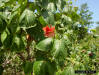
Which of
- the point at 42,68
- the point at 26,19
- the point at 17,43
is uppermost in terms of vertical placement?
the point at 26,19

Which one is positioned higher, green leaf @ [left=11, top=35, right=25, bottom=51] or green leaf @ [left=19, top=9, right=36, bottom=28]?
green leaf @ [left=19, top=9, right=36, bottom=28]

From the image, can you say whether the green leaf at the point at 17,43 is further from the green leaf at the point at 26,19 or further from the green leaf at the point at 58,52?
the green leaf at the point at 58,52

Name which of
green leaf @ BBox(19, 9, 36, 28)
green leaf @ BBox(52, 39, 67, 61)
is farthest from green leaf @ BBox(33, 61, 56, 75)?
green leaf @ BBox(19, 9, 36, 28)

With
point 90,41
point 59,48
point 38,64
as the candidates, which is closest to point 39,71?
point 38,64

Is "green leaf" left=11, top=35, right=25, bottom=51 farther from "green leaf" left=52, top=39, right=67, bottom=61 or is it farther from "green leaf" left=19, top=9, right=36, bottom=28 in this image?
"green leaf" left=52, top=39, right=67, bottom=61

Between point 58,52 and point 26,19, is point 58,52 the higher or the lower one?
the lower one

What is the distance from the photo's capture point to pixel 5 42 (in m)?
0.77

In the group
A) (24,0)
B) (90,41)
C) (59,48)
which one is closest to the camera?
(59,48)

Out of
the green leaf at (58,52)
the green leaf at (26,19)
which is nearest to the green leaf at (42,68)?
the green leaf at (58,52)

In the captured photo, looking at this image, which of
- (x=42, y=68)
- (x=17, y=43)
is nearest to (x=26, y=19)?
(x=17, y=43)

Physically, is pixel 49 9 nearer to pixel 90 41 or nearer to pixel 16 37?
pixel 16 37

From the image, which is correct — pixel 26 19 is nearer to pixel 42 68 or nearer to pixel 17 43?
pixel 17 43

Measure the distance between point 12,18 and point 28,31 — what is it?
13cm

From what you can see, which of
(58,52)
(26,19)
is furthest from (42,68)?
(26,19)
